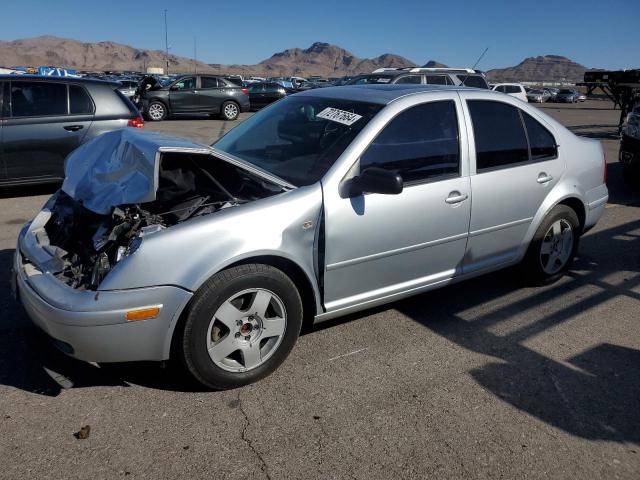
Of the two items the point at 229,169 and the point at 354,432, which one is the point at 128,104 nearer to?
the point at 229,169

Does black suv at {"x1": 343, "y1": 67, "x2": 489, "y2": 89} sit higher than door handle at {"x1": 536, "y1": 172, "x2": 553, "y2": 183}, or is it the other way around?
black suv at {"x1": 343, "y1": 67, "x2": 489, "y2": 89}

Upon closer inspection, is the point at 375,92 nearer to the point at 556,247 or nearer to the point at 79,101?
the point at 556,247

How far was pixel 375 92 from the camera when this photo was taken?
12.7 feet

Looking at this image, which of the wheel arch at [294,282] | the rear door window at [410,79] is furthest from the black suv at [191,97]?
the wheel arch at [294,282]

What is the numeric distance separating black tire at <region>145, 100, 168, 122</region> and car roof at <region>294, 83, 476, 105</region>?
54.3 ft

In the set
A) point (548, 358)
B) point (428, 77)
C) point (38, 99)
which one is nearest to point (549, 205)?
point (548, 358)

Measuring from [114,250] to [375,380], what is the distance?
1.61 m

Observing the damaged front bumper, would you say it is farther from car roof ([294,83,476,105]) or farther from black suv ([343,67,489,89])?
black suv ([343,67,489,89])

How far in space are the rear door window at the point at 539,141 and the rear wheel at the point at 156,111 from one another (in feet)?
56.5

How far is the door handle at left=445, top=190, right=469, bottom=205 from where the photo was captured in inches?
144

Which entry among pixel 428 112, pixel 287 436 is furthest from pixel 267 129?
pixel 287 436

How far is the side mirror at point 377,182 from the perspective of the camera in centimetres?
309

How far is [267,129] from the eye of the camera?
4062 millimetres

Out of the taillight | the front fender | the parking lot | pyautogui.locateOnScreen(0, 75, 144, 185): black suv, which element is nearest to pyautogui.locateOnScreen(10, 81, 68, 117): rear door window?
pyautogui.locateOnScreen(0, 75, 144, 185): black suv
